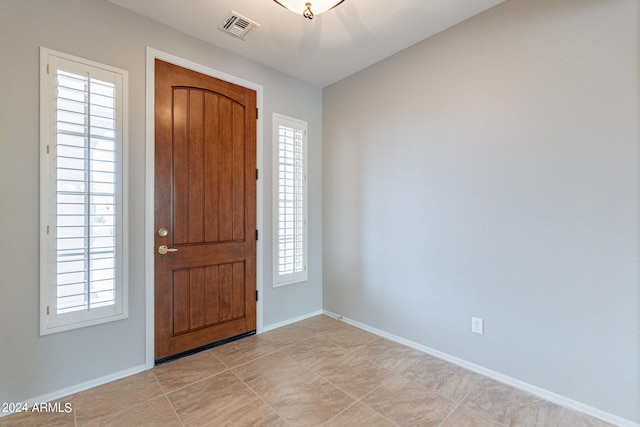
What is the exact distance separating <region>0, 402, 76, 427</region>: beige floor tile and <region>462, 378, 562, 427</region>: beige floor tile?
98.2 inches

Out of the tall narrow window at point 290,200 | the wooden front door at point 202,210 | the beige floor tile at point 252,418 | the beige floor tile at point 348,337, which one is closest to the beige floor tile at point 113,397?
the wooden front door at point 202,210

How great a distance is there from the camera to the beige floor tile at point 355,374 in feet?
6.77

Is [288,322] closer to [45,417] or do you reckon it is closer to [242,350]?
[242,350]

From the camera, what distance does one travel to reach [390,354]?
8.41ft

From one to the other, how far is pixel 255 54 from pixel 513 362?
3399 mm

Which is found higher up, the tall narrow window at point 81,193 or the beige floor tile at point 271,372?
the tall narrow window at point 81,193

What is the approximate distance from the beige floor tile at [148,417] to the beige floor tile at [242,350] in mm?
583

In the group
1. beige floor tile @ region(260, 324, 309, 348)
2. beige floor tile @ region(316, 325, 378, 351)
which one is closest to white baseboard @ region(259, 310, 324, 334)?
beige floor tile @ region(260, 324, 309, 348)

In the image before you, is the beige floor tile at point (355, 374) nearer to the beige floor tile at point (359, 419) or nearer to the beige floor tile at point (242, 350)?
→ the beige floor tile at point (359, 419)

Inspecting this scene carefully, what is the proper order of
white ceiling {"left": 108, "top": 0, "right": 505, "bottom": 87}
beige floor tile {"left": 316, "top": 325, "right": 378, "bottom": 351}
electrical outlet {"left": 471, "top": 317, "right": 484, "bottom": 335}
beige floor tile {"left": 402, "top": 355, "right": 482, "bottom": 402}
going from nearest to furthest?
beige floor tile {"left": 402, "top": 355, "right": 482, "bottom": 402}, white ceiling {"left": 108, "top": 0, "right": 505, "bottom": 87}, electrical outlet {"left": 471, "top": 317, "right": 484, "bottom": 335}, beige floor tile {"left": 316, "top": 325, "right": 378, "bottom": 351}

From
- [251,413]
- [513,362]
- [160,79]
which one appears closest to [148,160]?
[160,79]

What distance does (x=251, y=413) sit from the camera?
181 cm

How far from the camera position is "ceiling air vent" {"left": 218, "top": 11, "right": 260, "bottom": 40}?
227cm

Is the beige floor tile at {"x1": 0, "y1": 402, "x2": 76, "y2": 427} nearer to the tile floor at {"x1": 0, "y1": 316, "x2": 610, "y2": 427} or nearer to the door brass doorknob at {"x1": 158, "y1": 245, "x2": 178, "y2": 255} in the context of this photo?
the tile floor at {"x1": 0, "y1": 316, "x2": 610, "y2": 427}
